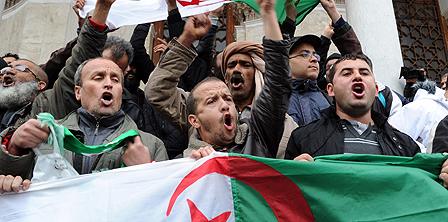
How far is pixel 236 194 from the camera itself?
278cm

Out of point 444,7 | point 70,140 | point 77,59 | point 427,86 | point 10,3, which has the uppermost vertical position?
point 10,3

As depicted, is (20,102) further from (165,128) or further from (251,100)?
(251,100)

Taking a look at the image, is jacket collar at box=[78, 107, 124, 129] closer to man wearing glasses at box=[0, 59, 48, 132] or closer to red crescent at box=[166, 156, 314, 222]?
red crescent at box=[166, 156, 314, 222]

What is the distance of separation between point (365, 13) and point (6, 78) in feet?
17.2

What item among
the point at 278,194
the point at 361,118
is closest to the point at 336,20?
the point at 361,118

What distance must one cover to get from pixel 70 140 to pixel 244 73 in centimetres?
161

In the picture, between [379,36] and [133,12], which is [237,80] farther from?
[379,36]

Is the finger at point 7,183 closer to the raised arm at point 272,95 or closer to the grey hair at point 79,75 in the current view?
the grey hair at point 79,75

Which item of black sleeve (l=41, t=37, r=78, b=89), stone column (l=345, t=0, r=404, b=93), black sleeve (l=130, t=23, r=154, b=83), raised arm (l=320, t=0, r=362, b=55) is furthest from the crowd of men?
stone column (l=345, t=0, r=404, b=93)

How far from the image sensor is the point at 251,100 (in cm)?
411

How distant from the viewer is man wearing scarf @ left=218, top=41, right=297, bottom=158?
4.09 m

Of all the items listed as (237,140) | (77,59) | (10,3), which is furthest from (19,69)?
(10,3)

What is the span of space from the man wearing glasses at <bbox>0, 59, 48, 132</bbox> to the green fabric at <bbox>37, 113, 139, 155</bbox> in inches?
60.0

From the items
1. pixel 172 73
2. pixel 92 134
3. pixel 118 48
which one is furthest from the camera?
pixel 118 48
